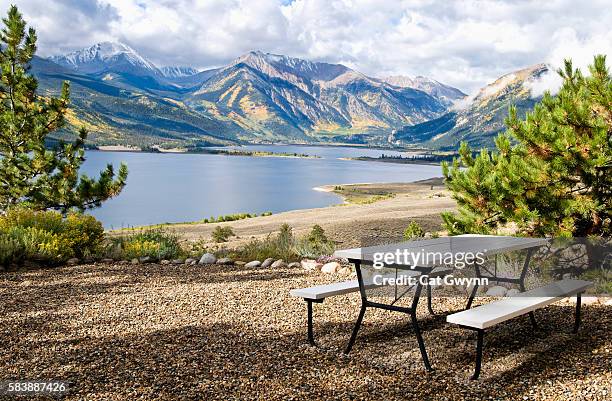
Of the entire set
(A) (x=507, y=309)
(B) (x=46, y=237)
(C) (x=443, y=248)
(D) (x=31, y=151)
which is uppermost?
(D) (x=31, y=151)

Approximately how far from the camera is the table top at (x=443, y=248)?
15.6 feet

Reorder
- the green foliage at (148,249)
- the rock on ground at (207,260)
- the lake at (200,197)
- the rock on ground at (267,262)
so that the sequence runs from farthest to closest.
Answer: the lake at (200,197) → the green foliage at (148,249) → the rock on ground at (207,260) → the rock on ground at (267,262)

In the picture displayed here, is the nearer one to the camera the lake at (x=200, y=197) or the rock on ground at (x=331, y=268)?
the rock on ground at (x=331, y=268)

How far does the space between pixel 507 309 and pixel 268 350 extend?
2.16 m

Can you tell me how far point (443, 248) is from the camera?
5.42 metres

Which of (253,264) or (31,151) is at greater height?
(31,151)

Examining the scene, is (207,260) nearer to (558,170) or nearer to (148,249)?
(148,249)

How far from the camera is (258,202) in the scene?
70312 mm

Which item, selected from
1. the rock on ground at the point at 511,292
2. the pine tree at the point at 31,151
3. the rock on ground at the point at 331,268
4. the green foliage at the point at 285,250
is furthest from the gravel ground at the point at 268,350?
the pine tree at the point at 31,151

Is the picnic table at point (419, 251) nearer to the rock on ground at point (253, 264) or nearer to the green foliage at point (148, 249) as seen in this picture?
the rock on ground at point (253, 264)

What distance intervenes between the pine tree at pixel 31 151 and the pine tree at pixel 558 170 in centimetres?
1042

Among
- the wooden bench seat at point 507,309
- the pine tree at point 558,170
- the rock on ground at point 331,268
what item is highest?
the pine tree at point 558,170

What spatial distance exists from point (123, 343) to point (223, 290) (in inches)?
99.4

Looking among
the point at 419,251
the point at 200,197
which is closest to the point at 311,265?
the point at 419,251
